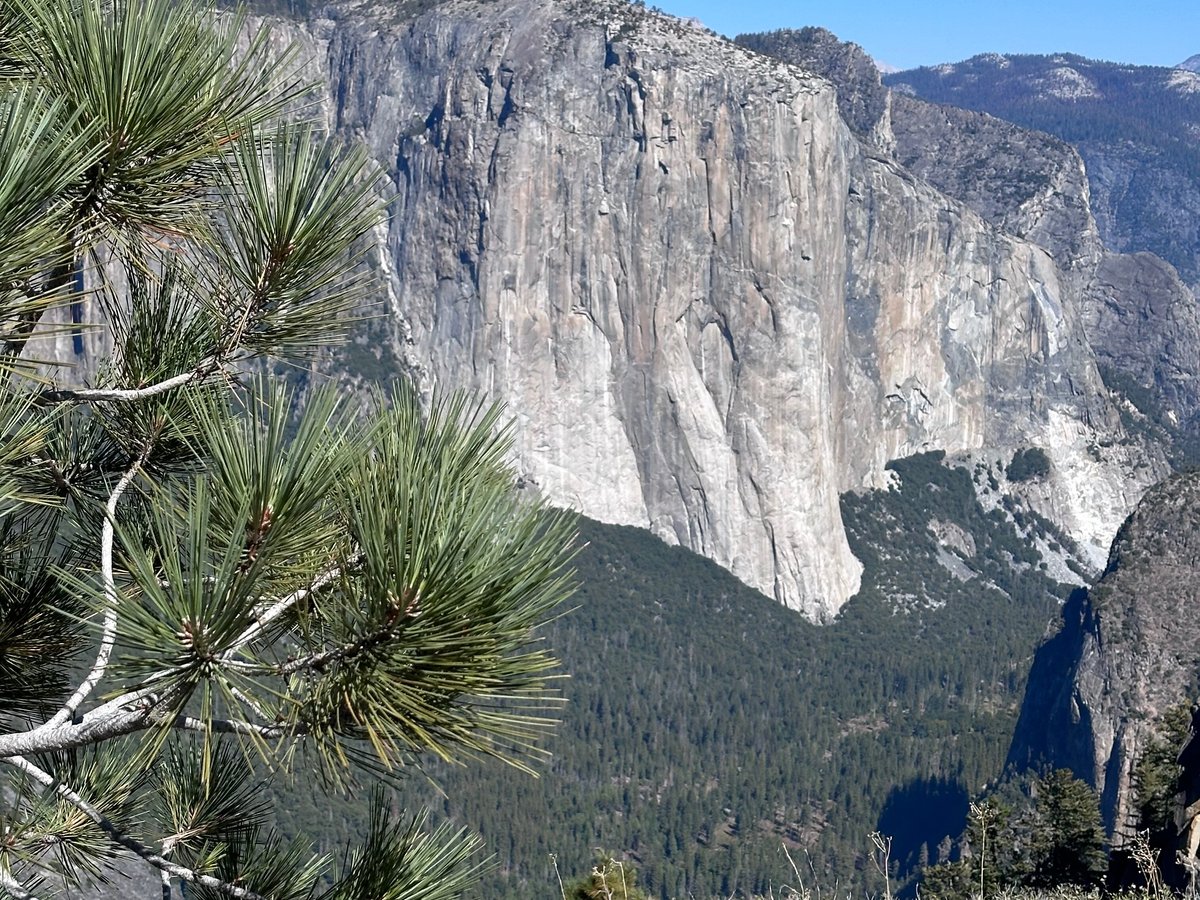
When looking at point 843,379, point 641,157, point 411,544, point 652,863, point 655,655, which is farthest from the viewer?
point 843,379

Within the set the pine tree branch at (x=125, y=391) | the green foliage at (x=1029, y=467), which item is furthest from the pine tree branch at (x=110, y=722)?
the green foliage at (x=1029, y=467)

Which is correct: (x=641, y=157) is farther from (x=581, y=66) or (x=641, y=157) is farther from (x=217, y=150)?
(x=217, y=150)

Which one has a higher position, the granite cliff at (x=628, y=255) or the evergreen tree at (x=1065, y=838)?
the granite cliff at (x=628, y=255)

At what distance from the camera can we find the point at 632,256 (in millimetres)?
99750

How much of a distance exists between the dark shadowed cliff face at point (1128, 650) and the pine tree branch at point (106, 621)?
200 feet

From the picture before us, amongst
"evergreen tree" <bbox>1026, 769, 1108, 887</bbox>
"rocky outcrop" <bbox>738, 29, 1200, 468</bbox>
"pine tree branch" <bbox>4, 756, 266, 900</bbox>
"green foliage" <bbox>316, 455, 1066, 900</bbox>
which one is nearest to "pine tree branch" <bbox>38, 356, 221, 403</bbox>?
"pine tree branch" <bbox>4, 756, 266, 900</bbox>

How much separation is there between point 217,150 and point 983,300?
127631mm

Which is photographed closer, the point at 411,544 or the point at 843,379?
the point at 411,544

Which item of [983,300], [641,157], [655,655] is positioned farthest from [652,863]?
[983,300]

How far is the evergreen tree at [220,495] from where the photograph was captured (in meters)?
4.09

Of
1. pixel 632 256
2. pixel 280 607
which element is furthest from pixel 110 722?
pixel 632 256

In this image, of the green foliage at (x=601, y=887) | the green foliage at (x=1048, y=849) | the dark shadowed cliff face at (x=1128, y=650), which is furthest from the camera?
the dark shadowed cliff face at (x=1128, y=650)

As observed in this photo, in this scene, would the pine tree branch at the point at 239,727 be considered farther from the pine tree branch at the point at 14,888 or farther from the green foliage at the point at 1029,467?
the green foliage at the point at 1029,467

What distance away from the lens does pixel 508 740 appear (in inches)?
174
